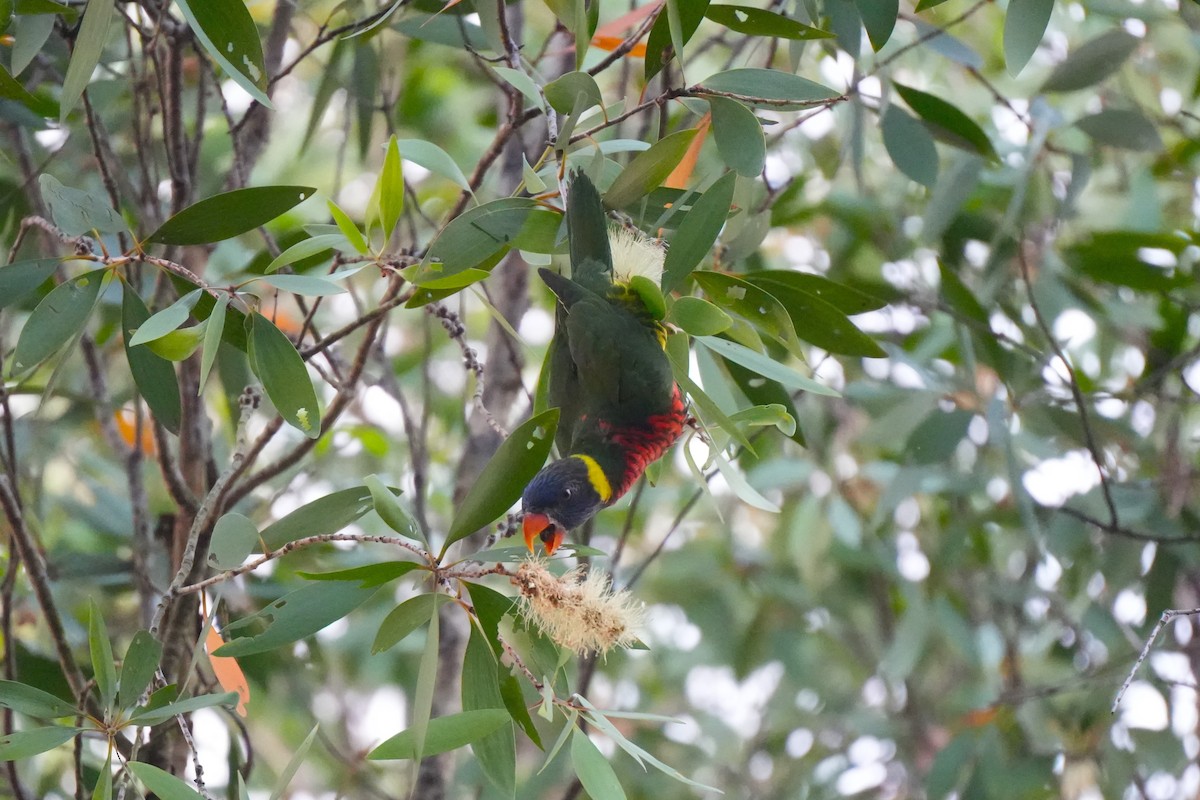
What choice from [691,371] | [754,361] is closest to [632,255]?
[691,371]

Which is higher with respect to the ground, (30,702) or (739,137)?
(739,137)

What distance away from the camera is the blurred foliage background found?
126 centimetres

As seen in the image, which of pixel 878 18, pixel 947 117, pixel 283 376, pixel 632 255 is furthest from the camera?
pixel 947 117

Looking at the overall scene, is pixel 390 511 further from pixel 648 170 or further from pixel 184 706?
pixel 648 170

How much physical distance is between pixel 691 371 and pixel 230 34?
0.76 meters

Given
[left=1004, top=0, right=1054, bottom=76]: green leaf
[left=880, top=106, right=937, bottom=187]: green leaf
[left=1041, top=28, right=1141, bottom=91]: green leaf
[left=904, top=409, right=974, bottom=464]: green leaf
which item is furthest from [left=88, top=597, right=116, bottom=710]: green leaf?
[left=1041, top=28, right=1141, bottom=91]: green leaf

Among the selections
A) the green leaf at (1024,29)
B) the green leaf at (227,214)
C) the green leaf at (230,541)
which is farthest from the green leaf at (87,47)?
the green leaf at (1024,29)

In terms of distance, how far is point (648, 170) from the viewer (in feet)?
4.32

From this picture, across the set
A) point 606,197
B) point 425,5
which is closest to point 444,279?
point 606,197

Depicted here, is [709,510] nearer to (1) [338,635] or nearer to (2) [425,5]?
(1) [338,635]

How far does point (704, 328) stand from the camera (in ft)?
3.68

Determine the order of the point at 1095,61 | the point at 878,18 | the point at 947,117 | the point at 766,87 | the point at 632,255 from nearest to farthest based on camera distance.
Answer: the point at 766,87
the point at 878,18
the point at 632,255
the point at 947,117
the point at 1095,61

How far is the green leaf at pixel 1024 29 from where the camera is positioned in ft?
4.49

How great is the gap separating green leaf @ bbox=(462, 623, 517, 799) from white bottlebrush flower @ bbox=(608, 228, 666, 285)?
1.92ft
